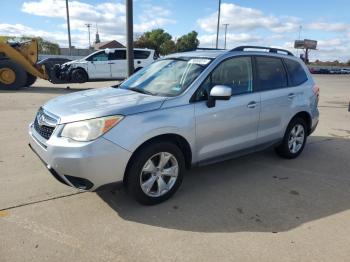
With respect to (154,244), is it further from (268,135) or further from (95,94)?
(268,135)

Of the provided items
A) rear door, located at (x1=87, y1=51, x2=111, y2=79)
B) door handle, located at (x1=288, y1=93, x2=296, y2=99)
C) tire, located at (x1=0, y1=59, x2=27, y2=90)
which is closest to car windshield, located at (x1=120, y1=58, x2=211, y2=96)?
door handle, located at (x1=288, y1=93, x2=296, y2=99)

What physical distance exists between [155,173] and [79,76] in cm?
1420

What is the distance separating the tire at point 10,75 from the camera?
14961 millimetres

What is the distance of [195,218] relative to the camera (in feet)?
12.6

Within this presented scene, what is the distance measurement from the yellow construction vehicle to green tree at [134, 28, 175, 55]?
61.3 metres

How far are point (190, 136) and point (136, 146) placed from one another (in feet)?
2.49

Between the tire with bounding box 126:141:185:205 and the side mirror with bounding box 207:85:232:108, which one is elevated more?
the side mirror with bounding box 207:85:232:108

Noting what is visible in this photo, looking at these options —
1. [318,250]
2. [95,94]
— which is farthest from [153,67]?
[318,250]

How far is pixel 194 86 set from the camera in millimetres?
4277

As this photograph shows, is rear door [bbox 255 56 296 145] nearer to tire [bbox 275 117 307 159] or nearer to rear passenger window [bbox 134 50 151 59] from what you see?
tire [bbox 275 117 307 159]

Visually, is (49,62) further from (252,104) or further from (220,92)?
(220,92)

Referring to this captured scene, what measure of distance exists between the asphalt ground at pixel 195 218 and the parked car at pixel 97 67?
1204cm

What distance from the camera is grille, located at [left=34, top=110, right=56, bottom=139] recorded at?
3.84 m

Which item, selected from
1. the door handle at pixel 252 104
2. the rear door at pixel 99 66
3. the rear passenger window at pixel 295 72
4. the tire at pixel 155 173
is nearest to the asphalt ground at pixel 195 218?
→ the tire at pixel 155 173
